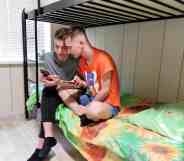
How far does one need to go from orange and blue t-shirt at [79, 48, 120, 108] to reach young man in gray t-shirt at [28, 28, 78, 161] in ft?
0.74

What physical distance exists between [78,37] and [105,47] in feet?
2.04

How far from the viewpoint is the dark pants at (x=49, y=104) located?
53.9 inches

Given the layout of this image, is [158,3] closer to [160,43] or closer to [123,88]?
[160,43]

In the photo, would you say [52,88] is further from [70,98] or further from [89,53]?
[89,53]

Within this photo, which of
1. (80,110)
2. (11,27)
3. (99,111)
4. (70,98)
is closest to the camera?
(99,111)

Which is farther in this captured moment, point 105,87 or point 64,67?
point 64,67

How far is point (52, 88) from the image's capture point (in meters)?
1.45

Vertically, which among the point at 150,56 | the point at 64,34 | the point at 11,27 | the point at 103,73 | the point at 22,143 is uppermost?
the point at 11,27

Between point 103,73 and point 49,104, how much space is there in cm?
44

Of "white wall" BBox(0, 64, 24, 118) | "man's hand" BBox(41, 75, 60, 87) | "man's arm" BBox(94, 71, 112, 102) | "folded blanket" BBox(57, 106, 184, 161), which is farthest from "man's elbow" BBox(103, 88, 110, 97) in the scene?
"white wall" BBox(0, 64, 24, 118)

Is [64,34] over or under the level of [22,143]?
over

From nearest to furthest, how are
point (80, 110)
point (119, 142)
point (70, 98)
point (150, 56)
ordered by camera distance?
point (119, 142) → point (80, 110) → point (70, 98) → point (150, 56)

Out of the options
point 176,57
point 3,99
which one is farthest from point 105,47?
point 3,99

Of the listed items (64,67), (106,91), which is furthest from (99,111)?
(64,67)
